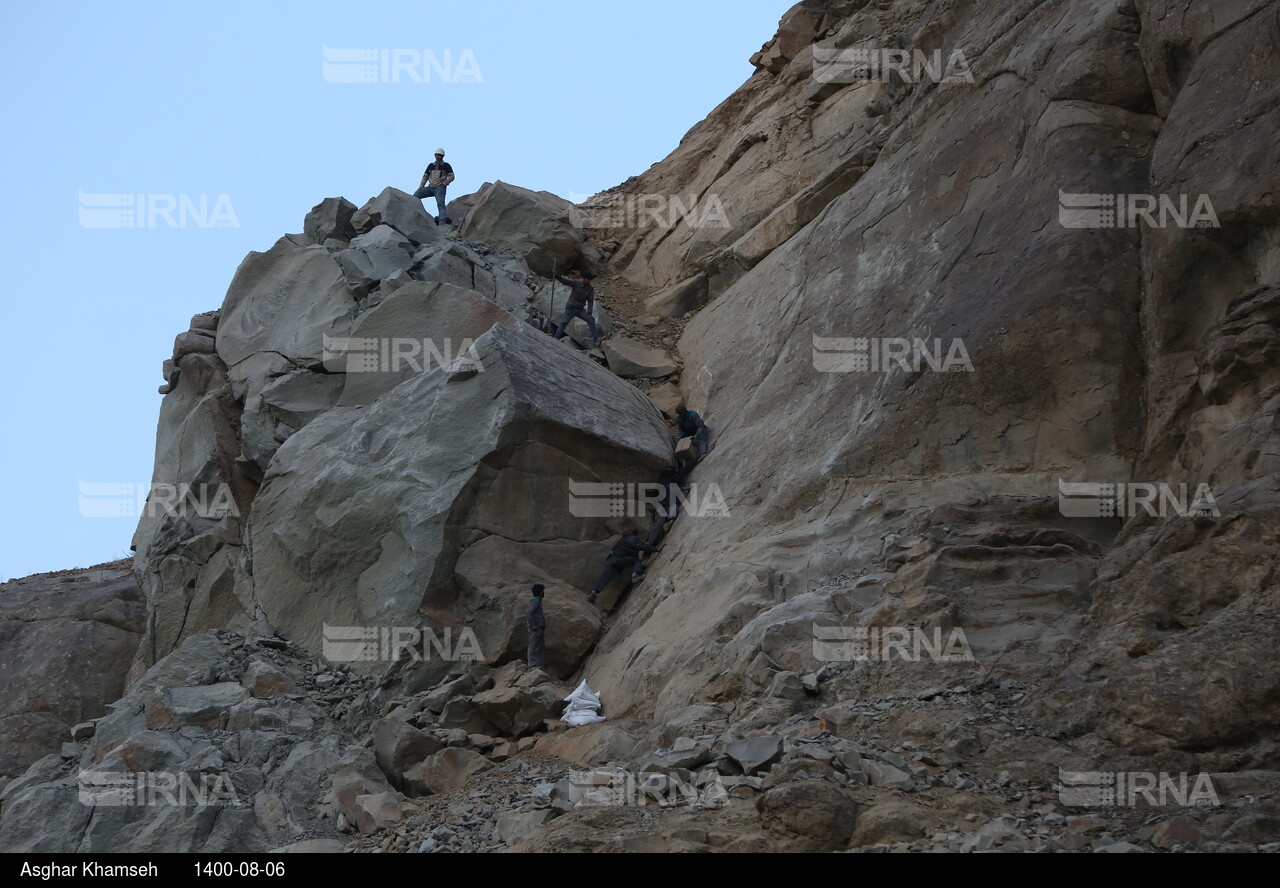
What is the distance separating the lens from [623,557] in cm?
1570

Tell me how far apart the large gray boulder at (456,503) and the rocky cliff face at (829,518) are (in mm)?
54

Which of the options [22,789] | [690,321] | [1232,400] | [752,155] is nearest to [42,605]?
[22,789]

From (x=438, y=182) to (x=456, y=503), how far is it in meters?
11.4

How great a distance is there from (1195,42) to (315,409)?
539 inches

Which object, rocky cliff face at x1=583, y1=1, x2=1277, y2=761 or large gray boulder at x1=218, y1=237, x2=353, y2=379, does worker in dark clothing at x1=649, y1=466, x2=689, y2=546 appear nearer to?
rocky cliff face at x1=583, y1=1, x2=1277, y2=761

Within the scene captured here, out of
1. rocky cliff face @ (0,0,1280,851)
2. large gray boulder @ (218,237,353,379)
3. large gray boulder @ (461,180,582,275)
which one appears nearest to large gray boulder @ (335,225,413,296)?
rocky cliff face @ (0,0,1280,851)

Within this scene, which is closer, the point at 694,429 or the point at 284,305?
the point at 694,429

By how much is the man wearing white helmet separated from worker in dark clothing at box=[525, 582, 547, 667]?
12303mm

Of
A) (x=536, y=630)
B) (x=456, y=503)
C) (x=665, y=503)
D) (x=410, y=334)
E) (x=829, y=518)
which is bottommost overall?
(x=536, y=630)

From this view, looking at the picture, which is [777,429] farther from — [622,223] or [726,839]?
[622,223]

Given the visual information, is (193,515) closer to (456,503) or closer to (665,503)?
(456,503)

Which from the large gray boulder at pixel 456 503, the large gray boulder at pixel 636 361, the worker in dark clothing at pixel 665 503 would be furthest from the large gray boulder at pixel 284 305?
the worker in dark clothing at pixel 665 503

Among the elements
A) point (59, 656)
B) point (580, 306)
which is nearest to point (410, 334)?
point (580, 306)

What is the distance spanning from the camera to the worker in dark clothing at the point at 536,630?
14438mm
